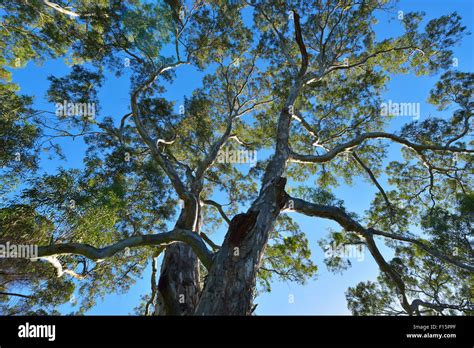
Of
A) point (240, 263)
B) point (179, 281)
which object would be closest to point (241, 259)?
point (240, 263)

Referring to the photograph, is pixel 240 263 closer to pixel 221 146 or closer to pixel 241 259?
pixel 241 259

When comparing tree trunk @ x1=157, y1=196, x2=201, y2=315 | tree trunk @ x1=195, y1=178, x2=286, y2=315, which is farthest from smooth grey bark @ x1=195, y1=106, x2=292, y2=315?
tree trunk @ x1=157, y1=196, x2=201, y2=315

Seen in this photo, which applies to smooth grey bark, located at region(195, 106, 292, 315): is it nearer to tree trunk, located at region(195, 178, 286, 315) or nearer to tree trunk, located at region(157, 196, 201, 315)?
tree trunk, located at region(195, 178, 286, 315)

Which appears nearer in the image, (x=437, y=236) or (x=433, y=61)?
(x=437, y=236)

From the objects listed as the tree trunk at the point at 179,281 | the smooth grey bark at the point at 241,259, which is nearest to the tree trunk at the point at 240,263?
the smooth grey bark at the point at 241,259

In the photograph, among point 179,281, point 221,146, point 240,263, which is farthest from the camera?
point 221,146

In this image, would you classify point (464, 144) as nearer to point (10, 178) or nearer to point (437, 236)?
point (437, 236)

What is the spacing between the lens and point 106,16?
281 inches

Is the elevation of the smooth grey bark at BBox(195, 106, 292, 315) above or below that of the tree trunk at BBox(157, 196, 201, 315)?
above
